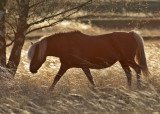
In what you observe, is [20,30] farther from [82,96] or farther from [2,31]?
[82,96]

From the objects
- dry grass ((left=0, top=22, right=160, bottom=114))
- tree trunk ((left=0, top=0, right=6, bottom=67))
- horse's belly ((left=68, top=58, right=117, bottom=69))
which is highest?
tree trunk ((left=0, top=0, right=6, bottom=67))

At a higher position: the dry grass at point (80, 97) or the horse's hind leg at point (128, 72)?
the horse's hind leg at point (128, 72)

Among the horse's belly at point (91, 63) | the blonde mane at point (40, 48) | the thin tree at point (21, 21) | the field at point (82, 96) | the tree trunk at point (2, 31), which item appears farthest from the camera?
the thin tree at point (21, 21)

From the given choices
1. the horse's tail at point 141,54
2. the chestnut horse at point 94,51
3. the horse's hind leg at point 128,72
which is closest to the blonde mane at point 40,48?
the chestnut horse at point 94,51

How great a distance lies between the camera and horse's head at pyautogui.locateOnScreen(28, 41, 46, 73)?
10891 millimetres

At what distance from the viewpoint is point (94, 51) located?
37.6 ft

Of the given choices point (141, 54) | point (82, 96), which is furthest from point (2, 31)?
point (82, 96)

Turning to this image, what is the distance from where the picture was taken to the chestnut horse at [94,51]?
36.7 feet

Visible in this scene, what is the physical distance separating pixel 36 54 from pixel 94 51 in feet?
5.15

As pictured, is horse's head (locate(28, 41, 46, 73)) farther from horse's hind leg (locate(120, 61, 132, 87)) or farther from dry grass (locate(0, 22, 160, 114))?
horse's hind leg (locate(120, 61, 132, 87))

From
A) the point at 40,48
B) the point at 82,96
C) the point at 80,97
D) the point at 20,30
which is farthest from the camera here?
the point at 20,30

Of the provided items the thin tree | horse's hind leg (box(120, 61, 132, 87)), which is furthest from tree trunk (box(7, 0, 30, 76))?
horse's hind leg (box(120, 61, 132, 87))

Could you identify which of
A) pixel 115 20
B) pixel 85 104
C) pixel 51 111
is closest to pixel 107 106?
pixel 85 104

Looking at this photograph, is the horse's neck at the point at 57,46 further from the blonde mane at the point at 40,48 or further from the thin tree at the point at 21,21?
the thin tree at the point at 21,21
